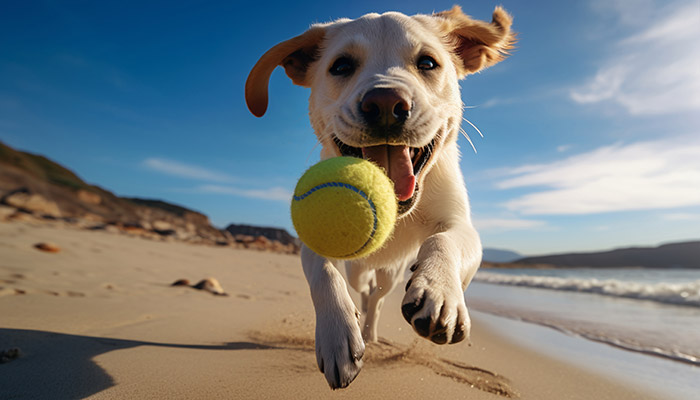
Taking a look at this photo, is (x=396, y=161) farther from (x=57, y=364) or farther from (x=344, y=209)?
(x=57, y=364)

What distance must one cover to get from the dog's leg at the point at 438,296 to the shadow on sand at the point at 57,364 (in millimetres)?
1790

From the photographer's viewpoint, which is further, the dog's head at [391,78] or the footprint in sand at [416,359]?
the footprint in sand at [416,359]

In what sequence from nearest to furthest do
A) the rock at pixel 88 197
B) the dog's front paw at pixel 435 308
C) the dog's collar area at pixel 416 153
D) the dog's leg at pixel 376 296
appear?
the dog's front paw at pixel 435 308 < the dog's collar area at pixel 416 153 < the dog's leg at pixel 376 296 < the rock at pixel 88 197

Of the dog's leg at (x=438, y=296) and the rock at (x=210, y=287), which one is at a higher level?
the dog's leg at (x=438, y=296)

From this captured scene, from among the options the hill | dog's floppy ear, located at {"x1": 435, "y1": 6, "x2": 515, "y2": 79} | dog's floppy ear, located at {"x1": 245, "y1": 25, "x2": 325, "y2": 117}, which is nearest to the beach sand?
dog's floppy ear, located at {"x1": 245, "y1": 25, "x2": 325, "y2": 117}

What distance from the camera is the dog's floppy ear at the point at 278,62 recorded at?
118 inches

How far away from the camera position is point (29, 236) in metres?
7.66

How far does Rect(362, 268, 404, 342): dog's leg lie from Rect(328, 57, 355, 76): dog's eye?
1911 mm

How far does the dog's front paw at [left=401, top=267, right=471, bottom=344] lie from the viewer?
62.5 inches

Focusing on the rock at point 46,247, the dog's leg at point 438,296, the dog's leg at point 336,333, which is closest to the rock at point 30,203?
the rock at point 46,247

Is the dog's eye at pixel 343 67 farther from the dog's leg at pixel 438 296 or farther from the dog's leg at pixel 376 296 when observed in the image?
the dog's leg at pixel 376 296

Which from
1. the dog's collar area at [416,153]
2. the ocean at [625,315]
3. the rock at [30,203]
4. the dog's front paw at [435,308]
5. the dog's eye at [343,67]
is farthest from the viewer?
the rock at [30,203]

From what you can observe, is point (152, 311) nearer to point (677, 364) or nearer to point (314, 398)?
point (314, 398)

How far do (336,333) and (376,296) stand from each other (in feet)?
7.46
